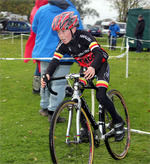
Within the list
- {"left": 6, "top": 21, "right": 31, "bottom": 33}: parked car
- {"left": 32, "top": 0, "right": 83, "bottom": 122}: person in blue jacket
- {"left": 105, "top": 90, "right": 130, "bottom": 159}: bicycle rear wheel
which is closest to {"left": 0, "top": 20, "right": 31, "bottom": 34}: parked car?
{"left": 6, "top": 21, "right": 31, "bottom": 33}: parked car

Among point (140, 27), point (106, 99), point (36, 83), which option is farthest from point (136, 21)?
point (106, 99)

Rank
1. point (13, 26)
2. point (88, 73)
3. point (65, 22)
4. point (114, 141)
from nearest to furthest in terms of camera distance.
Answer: point (88, 73), point (65, 22), point (114, 141), point (13, 26)

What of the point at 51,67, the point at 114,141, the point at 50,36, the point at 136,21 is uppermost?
the point at 136,21

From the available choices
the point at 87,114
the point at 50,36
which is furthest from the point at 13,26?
the point at 87,114

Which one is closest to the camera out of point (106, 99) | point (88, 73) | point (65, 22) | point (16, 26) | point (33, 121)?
point (88, 73)

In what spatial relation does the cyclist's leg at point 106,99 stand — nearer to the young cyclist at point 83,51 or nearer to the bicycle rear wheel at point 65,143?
the young cyclist at point 83,51

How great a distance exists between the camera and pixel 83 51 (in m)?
3.70

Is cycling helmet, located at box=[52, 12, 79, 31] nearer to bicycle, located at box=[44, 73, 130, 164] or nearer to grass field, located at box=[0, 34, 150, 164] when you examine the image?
bicycle, located at box=[44, 73, 130, 164]

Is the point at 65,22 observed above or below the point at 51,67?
above

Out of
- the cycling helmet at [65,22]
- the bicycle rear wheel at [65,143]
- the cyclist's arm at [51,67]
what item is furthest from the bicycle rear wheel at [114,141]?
the cycling helmet at [65,22]

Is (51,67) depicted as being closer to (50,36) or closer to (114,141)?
(114,141)

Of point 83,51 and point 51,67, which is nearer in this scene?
point 51,67

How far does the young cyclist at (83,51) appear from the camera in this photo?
11.1 feet

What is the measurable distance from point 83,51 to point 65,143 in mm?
1266
